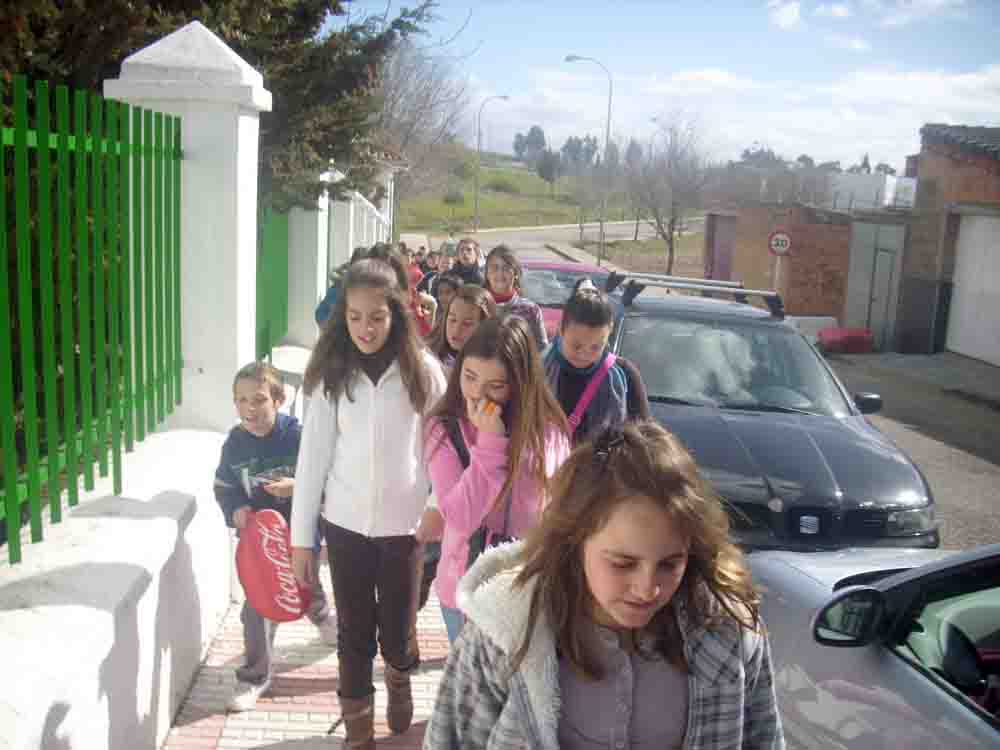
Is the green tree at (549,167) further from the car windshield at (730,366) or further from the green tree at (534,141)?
the car windshield at (730,366)

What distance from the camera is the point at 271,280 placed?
10.7 metres

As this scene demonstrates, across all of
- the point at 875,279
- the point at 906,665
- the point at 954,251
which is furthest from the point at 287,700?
the point at 875,279

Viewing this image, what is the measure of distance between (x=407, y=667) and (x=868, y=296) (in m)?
24.4

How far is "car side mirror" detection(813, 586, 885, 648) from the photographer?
2865 mm

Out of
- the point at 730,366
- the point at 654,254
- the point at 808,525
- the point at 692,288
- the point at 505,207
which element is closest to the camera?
the point at 808,525

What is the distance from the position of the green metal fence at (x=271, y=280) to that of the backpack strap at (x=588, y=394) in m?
4.85

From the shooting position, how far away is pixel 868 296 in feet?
86.0

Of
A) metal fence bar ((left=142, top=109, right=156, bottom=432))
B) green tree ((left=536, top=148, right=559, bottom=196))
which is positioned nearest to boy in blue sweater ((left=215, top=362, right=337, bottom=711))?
metal fence bar ((left=142, top=109, right=156, bottom=432))

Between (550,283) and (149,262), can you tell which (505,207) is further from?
(149,262)

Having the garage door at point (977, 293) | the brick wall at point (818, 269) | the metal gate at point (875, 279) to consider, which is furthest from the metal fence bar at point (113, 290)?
the brick wall at point (818, 269)

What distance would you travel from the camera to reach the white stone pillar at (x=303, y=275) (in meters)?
12.5

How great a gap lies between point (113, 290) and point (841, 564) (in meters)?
2.82

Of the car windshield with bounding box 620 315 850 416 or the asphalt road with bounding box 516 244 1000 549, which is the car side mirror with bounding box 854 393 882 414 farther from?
the asphalt road with bounding box 516 244 1000 549

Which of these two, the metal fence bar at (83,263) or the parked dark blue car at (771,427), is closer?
the metal fence bar at (83,263)
